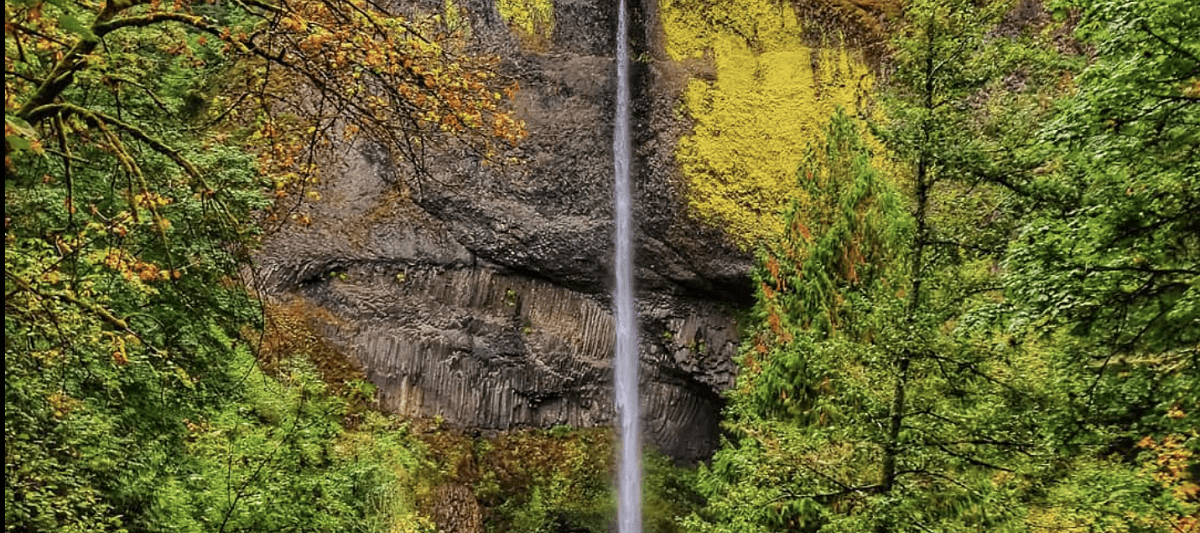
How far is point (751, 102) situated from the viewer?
1808 centimetres

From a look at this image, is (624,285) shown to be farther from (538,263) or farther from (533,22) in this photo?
(533,22)

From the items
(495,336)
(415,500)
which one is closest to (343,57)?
(415,500)

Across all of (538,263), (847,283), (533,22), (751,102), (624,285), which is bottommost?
(847,283)

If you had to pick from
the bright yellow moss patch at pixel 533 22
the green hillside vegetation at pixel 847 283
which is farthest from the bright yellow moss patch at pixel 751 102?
the green hillside vegetation at pixel 847 283

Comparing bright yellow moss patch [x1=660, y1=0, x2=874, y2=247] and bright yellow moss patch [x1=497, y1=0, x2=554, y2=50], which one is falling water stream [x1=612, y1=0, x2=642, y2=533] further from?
bright yellow moss patch [x1=497, y1=0, x2=554, y2=50]

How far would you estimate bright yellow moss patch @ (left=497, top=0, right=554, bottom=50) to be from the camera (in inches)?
692

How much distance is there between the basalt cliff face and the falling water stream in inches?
7.7

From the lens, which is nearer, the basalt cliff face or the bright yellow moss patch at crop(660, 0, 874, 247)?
the basalt cliff face

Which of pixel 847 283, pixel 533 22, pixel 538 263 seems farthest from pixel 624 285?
pixel 847 283

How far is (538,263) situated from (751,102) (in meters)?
5.49

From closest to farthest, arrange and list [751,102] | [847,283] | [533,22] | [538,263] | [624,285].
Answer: [847,283]
[538,263]
[533,22]
[624,285]
[751,102]

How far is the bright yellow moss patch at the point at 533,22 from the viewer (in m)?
17.6

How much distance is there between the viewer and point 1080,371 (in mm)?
6777

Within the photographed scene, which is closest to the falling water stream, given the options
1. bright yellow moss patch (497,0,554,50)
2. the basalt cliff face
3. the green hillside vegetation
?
the basalt cliff face
